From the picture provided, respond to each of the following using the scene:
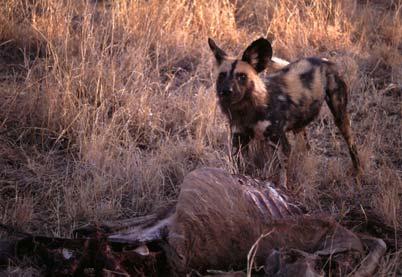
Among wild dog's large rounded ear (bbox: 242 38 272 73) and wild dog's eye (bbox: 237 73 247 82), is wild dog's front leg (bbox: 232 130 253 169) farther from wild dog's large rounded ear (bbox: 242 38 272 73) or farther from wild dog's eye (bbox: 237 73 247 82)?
wild dog's large rounded ear (bbox: 242 38 272 73)

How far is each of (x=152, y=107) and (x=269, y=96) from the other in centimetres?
108

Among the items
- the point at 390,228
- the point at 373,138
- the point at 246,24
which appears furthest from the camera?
the point at 246,24

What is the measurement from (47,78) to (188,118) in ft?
4.08

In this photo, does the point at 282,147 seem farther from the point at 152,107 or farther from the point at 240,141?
the point at 152,107

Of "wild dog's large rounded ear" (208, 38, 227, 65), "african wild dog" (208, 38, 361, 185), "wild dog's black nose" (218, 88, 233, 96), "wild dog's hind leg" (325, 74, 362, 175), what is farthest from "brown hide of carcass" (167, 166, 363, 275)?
"wild dog's hind leg" (325, 74, 362, 175)

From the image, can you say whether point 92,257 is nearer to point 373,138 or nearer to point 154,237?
point 154,237

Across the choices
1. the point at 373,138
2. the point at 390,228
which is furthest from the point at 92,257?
the point at 373,138

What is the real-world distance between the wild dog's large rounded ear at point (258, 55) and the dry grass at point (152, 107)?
2.13ft

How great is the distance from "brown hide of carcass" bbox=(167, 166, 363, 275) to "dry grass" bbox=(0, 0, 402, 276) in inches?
13.2

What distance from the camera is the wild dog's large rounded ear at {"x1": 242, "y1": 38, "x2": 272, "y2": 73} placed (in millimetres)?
4402

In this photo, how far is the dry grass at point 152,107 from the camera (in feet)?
12.8

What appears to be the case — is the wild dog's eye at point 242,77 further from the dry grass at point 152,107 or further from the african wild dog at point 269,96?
the dry grass at point 152,107

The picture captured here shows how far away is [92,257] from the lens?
2.66m

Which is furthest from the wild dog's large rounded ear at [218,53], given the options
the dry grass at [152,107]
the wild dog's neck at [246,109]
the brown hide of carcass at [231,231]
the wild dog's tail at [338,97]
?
the brown hide of carcass at [231,231]
